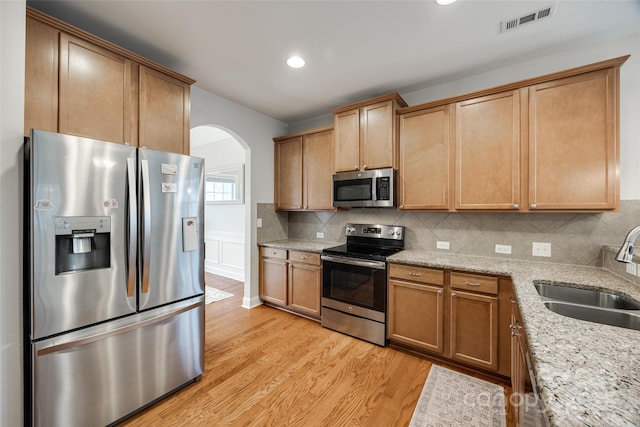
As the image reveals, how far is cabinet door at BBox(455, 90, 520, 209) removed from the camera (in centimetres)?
226

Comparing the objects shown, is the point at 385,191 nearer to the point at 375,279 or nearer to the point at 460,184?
the point at 460,184

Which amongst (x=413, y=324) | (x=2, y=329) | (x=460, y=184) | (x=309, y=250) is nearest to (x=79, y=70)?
(x=2, y=329)

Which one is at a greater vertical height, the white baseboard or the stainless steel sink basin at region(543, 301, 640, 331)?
the stainless steel sink basin at region(543, 301, 640, 331)

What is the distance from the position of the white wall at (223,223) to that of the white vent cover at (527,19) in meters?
4.02

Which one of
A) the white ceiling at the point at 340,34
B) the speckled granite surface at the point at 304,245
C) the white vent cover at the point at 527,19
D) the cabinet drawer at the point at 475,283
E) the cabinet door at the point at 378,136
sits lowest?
the cabinet drawer at the point at 475,283

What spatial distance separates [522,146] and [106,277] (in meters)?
3.19

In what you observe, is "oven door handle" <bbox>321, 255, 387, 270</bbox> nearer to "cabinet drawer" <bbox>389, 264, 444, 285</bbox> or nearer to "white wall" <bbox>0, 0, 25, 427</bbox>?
"cabinet drawer" <bbox>389, 264, 444, 285</bbox>

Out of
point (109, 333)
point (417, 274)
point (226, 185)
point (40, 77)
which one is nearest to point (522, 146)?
point (417, 274)

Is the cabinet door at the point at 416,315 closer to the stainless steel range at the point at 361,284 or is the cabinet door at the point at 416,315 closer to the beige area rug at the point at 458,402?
the stainless steel range at the point at 361,284

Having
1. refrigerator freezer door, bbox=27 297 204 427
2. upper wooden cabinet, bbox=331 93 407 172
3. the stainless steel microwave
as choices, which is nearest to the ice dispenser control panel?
refrigerator freezer door, bbox=27 297 204 427

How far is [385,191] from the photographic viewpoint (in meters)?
2.82

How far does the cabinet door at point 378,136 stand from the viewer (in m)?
2.82

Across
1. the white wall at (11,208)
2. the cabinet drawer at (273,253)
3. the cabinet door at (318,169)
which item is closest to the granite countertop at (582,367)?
the white wall at (11,208)

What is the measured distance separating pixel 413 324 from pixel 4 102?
10.4 ft
